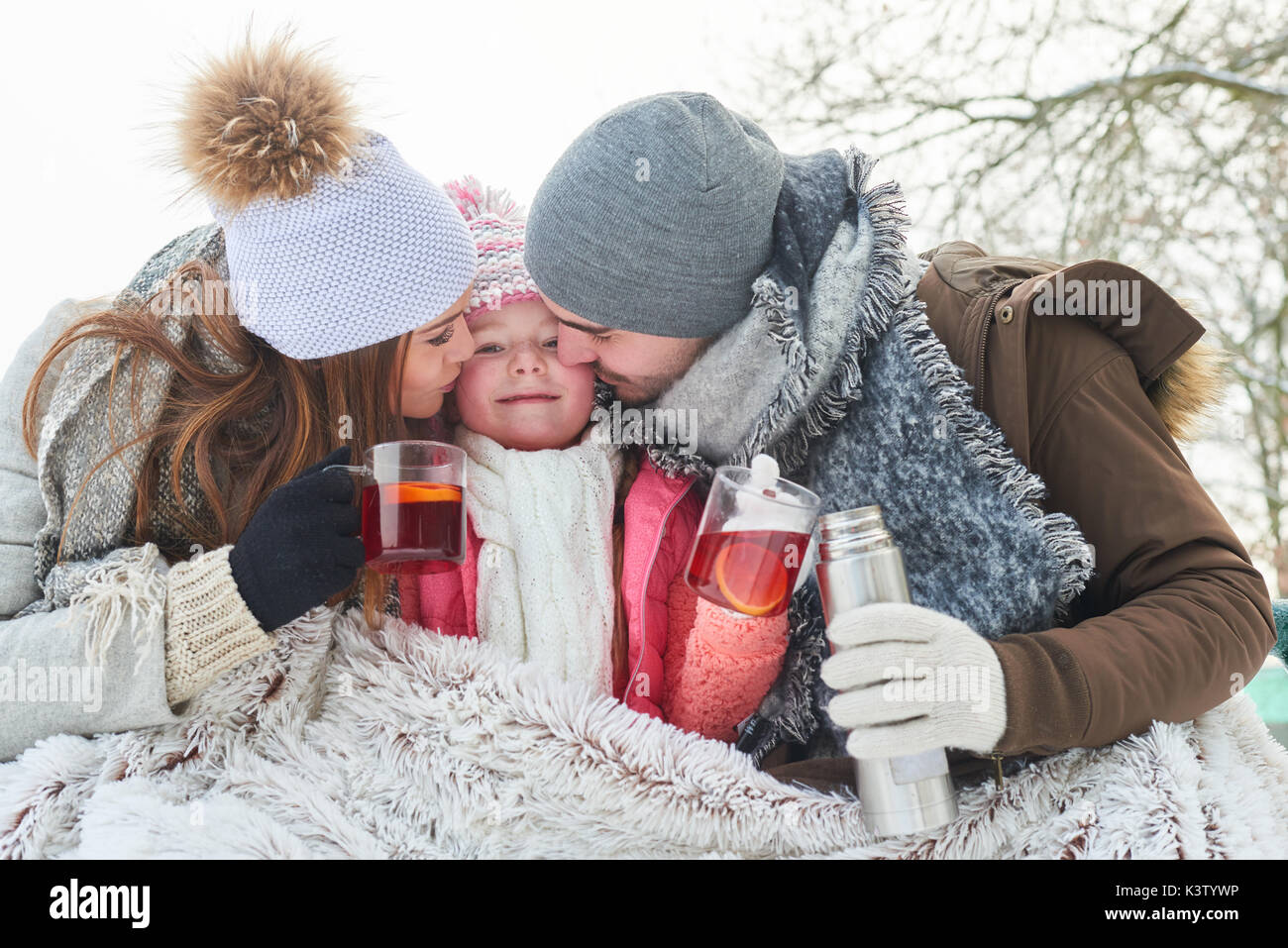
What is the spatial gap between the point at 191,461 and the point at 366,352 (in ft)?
1.19

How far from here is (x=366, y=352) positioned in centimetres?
179

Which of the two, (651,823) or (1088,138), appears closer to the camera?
(651,823)

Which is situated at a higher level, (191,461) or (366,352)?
(366,352)

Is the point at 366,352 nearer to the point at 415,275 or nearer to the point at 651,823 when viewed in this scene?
the point at 415,275

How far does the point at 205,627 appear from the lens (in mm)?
1538

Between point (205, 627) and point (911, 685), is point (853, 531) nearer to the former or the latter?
point (911, 685)

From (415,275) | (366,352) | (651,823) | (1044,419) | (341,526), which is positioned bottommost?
(651,823)

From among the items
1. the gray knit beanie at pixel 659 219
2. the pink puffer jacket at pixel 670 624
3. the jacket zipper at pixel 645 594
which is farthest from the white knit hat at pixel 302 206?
the jacket zipper at pixel 645 594

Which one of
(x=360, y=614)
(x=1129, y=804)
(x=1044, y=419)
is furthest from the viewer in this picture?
(x=360, y=614)

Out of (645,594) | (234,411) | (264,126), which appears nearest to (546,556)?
(645,594)

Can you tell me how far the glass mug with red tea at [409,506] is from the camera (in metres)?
1.56

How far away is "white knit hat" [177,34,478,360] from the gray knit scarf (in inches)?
23.2

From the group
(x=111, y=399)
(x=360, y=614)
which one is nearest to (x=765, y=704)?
(x=360, y=614)

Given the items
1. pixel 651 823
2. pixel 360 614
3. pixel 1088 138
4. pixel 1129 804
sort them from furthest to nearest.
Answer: pixel 1088 138, pixel 360 614, pixel 651 823, pixel 1129 804
